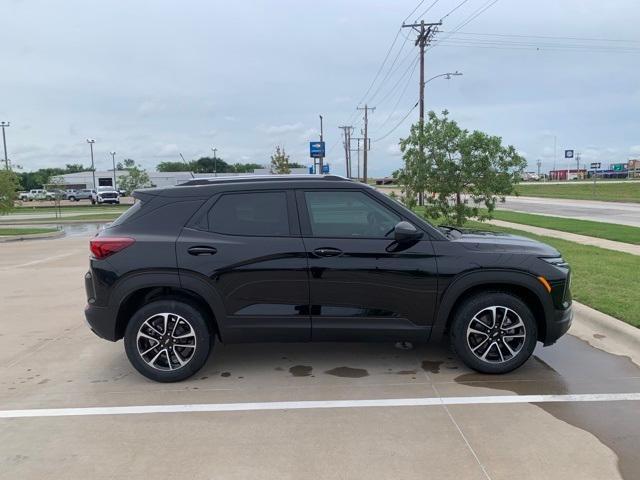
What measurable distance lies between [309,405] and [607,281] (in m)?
5.75

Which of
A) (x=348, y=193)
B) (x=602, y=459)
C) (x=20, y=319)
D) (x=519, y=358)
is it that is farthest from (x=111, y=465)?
(x=20, y=319)

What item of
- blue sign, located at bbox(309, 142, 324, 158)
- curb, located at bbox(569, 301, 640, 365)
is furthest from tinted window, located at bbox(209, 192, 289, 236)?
blue sign, located at bbox(309, 142, 324, 158)

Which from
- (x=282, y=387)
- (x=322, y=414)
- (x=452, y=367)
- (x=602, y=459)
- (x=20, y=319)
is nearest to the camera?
(x=602, y=459)

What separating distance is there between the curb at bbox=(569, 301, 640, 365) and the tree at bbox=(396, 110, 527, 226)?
19.7 feet

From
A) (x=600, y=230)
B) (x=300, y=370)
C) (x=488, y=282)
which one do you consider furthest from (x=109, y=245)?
(x=600, y=230)

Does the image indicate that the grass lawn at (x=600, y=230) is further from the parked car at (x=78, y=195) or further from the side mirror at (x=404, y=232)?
the parked car at (x=78, y=195)

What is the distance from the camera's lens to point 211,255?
452 centimetres

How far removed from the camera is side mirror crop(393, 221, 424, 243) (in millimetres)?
4359

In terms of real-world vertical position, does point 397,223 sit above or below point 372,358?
above

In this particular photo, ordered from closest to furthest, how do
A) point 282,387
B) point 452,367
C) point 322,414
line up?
point 322,414, point 282,387, point 452,367

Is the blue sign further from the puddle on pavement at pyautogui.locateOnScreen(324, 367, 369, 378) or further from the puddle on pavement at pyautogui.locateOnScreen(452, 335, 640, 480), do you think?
the puddle on pavement at pyautogui.locateOnScreen(324, 367, 369, 378)

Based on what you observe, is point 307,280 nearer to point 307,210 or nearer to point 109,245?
point 307,210

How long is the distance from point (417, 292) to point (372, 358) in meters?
1.06

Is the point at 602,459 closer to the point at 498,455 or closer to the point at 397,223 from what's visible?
the point at 498,455
